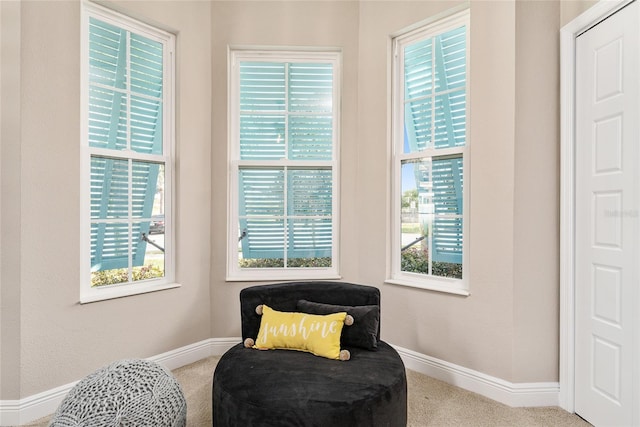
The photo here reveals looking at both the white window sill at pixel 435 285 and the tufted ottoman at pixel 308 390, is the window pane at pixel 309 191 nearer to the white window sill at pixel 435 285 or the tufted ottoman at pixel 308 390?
the white window sill at pixel 435 285

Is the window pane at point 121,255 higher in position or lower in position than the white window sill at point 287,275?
higher

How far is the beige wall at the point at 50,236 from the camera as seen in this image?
2.12 meters

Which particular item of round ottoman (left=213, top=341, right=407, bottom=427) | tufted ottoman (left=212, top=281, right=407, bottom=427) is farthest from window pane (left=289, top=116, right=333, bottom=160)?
round ottoman (left=213, top=341, right=407, bottom=427)

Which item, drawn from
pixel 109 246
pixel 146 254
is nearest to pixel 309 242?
pixel 146 254

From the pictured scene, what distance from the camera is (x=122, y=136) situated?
2.69 meters

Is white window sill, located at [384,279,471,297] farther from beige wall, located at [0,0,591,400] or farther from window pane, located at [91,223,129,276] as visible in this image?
window pane, located at [91,223,129,276]

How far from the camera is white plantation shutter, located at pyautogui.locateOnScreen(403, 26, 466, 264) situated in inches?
107

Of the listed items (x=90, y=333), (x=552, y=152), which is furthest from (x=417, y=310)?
(x=90, y=333)

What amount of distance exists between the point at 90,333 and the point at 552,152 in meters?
3.07

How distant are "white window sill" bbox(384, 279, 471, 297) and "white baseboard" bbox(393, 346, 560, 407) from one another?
0.50m

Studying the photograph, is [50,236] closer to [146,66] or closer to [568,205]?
[146,66]

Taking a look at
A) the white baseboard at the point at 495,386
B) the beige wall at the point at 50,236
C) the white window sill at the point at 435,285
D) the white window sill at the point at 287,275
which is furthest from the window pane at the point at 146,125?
the white baseboard at the point at 495,386

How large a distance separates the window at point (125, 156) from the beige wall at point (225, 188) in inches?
4.1

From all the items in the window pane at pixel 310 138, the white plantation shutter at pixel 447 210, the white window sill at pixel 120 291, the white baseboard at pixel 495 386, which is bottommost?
the white baseboard at pixel 495 386
